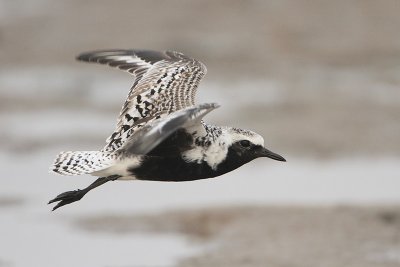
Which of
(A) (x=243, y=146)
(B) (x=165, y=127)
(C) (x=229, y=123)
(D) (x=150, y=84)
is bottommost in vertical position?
(B) (x=165, y=127)

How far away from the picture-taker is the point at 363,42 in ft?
55.8

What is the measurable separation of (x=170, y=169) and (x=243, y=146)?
0.58m

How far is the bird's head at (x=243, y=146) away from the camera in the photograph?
7777 millimetres

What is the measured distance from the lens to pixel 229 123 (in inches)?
543

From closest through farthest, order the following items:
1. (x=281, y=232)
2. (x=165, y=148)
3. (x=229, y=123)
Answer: (x=165, y=148), (x=281, y=232), (x=229, y=123)

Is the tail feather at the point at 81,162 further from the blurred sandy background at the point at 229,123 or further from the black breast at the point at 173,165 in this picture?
the blurred sandy background at the point at 229,123

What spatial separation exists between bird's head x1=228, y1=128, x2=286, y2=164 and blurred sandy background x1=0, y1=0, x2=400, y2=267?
1.92m

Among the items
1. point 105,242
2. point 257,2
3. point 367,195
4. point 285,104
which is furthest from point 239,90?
point 105,242

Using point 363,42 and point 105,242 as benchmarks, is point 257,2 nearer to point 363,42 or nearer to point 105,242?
point 363,42

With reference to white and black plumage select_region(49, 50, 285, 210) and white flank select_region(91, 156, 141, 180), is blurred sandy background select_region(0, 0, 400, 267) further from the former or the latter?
white flank select_region(91, 156, 141, 180)

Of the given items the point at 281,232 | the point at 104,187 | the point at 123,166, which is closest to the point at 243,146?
the point at 123,166

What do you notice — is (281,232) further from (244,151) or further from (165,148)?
(165,148)

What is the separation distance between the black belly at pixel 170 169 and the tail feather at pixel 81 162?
20 cm

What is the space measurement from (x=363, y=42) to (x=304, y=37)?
94 centimetres
